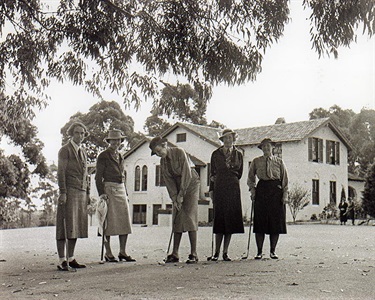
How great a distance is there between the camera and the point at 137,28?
9.29m

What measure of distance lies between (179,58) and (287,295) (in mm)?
5135

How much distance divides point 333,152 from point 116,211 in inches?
1131

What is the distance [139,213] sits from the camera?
37.2m

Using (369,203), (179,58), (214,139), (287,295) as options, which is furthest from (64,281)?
(214,139)

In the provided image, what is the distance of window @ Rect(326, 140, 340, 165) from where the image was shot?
1350 inches

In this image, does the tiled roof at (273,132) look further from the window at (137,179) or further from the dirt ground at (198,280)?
the dirt ground at (198,280)

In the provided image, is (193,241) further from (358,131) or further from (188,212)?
(358,131)

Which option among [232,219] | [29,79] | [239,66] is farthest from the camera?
[29,79]

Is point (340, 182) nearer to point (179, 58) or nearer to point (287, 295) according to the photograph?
point (179, 58)

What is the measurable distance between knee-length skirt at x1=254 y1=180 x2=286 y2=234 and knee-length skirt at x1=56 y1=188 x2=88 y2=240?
106 inches

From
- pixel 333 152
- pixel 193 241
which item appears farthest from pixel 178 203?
pixel 333 152

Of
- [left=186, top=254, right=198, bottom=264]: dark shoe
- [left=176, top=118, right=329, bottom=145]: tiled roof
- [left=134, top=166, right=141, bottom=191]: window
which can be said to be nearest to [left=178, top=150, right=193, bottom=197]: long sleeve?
[left=186, top=254, right=198, bottom=264]: dark shoe

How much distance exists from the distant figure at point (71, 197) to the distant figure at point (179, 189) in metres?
1.04

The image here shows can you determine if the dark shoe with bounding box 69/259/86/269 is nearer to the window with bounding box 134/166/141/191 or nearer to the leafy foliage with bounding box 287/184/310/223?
the leafy foliage with bounding box 287/184/310/223
